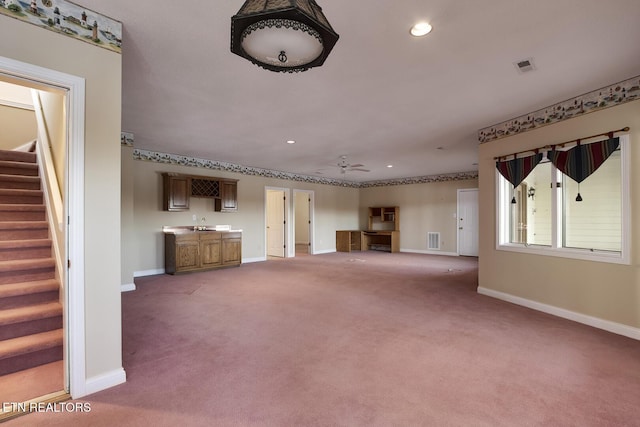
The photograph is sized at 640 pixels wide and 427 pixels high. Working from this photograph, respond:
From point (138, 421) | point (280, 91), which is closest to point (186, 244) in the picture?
point (280, 91)

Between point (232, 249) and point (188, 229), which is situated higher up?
point (188, 229)

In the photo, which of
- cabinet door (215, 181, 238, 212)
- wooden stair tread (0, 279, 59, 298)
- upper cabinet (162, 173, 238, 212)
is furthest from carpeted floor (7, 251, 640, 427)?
cabinet door (215, 181, 238, 212)

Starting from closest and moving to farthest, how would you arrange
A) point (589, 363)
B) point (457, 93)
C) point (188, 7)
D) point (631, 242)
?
point (188, 7) → point (589, 363) → point (631, 242) → point (457, 93)

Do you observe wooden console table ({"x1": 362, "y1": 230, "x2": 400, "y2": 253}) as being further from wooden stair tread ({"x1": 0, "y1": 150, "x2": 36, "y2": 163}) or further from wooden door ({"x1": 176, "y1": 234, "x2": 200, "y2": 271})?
wooden stair tread ({"x1": 0, "y1": 150, "x2": 36, "y2": 163})

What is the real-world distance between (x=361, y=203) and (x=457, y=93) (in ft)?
26.6

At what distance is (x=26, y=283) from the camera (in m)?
2.72

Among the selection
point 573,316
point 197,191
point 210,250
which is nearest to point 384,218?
point 210,250

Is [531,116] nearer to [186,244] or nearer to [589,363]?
[589,363]

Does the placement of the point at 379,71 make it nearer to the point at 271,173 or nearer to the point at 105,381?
the point at 105,381

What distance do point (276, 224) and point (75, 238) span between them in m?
7.29

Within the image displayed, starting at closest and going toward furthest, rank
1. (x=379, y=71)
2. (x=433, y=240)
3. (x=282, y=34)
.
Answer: (x=282, y=34), (x=379, y=71), (x=433, y=240)

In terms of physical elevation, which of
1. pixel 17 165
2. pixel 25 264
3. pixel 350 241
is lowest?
pixel 350 241

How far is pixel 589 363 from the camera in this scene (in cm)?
249

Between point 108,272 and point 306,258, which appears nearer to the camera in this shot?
point 108,272
